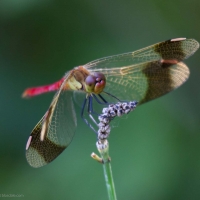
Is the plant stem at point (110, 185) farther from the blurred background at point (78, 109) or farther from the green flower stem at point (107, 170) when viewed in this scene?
the blurred background at point (78, 109)

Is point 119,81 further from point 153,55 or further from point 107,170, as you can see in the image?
point 107,170

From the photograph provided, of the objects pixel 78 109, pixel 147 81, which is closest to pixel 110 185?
pixel 147 81

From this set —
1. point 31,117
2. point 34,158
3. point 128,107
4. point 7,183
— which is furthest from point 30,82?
point 128,107

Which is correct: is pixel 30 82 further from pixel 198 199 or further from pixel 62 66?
pixel 198 199

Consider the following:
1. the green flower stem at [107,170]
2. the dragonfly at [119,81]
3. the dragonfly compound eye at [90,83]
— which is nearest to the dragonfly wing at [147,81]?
the dragonfly at [119,81]

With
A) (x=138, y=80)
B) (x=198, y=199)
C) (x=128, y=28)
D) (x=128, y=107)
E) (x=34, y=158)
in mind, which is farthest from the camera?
(x=128, y=28)

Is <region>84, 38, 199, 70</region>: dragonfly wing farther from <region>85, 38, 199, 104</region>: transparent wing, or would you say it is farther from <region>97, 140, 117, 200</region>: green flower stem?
<region>97, 140, 117, 200</region>: green flower stem
